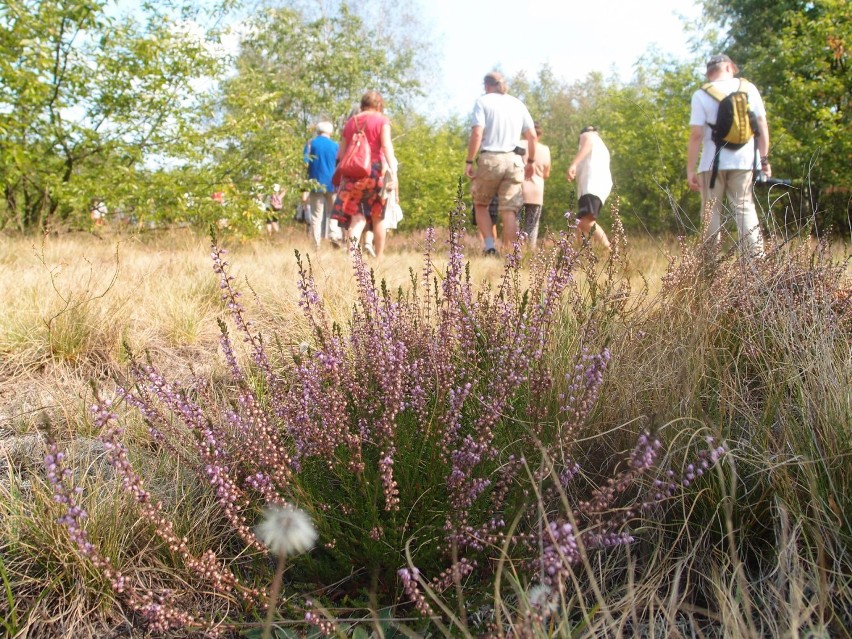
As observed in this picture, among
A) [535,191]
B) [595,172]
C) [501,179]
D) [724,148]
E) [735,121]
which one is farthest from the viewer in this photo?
[535,191]

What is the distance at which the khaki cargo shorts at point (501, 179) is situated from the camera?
23.5 ft

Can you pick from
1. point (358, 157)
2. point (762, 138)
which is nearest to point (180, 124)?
point (358, 157)

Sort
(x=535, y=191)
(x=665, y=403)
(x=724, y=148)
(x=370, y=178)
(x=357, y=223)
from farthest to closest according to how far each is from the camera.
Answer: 1. (x=535, y=191)
2. (x=357, y=223)
3. (x=370, y=178)
4. (x=724, y=148)
5. (x=665, y=403)

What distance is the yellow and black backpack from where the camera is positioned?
5375mm

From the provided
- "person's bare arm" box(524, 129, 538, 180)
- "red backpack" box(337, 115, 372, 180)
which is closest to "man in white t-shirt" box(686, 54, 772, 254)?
"person's bare arm" box(524, 129, 538, 180)

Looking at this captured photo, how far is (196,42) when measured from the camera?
287 inches

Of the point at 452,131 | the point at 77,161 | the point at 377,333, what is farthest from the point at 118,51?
the point at 452,131

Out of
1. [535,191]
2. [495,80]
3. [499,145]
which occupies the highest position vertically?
[495,80]

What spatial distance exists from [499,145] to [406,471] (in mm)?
5780

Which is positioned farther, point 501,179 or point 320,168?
→ point 320,168

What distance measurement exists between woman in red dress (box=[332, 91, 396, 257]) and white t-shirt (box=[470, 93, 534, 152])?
3.76 ft

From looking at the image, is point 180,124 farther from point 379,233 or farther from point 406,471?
point 406,471

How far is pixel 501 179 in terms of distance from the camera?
734 cm

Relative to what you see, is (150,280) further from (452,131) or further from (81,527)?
(452,131)
